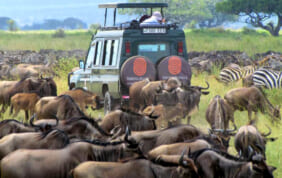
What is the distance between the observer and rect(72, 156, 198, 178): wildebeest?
19.7 feet

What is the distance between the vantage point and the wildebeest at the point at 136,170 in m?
5.99

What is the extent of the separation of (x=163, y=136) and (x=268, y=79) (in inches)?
355

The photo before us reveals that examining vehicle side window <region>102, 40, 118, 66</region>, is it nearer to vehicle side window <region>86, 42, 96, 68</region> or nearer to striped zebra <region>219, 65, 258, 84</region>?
vehicle side window <region>86, 42, 96, 68</region>

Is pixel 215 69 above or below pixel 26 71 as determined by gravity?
above

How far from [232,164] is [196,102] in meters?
5.31

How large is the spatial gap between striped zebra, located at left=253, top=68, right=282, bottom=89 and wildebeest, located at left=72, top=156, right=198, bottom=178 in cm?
1028

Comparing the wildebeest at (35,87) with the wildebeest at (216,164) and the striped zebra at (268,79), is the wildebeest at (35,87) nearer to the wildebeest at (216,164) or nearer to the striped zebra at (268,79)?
the striped zebra at (268,79)

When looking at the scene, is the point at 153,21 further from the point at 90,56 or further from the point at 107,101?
the point at 107,101

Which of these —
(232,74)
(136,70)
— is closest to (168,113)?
(136,70)

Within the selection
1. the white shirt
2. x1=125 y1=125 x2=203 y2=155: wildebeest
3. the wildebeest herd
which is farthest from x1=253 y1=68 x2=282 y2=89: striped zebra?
x1=125 y1=125 x2=203 y2=155: wildebeest

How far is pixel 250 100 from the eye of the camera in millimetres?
12359

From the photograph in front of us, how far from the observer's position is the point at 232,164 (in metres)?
6.57

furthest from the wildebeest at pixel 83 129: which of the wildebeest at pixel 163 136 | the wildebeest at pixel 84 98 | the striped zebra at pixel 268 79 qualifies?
the striped zebra at pixel 268 79

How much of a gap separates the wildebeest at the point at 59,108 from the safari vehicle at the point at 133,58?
1.89m
